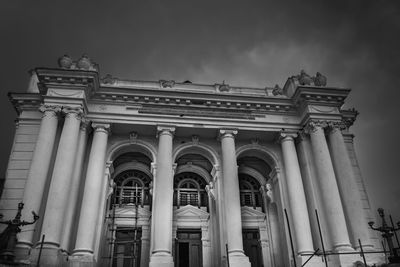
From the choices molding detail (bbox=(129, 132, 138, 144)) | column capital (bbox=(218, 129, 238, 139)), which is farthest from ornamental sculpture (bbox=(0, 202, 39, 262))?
column capital (bbox=(218, 129, 238, 139))

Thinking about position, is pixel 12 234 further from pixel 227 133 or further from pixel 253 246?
pixel 253 246

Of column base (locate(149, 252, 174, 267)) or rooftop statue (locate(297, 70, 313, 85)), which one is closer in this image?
column base (locate(149, 252, 174, 267))

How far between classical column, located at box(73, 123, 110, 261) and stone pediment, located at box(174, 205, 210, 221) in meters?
5.79

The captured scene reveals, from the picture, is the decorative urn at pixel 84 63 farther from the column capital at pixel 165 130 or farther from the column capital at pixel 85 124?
the column capital at pixel 165 130

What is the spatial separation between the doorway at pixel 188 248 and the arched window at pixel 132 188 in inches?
139

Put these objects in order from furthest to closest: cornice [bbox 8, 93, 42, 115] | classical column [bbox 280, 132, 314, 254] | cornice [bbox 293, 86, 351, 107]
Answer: cornice [bbox 293, 86, 351, 107]
cornice [bbox 8, 93, 42, 115]
classical column [bbox 280, 132, 314, 254]

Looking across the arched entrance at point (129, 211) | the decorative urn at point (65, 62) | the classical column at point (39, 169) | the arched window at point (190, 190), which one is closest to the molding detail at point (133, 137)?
the arched entrance at point (129, 211)

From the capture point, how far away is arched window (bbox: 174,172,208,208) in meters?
25.5

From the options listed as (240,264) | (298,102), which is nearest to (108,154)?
(240,264)

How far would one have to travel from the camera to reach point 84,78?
21.7 meters

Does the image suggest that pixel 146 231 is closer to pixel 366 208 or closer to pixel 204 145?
pixel 204 145

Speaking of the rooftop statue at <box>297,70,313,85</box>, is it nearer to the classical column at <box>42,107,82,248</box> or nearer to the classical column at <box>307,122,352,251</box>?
the classical column at <box>307,122,352,251</box>

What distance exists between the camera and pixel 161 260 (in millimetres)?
18500

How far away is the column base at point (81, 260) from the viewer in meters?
17.8
